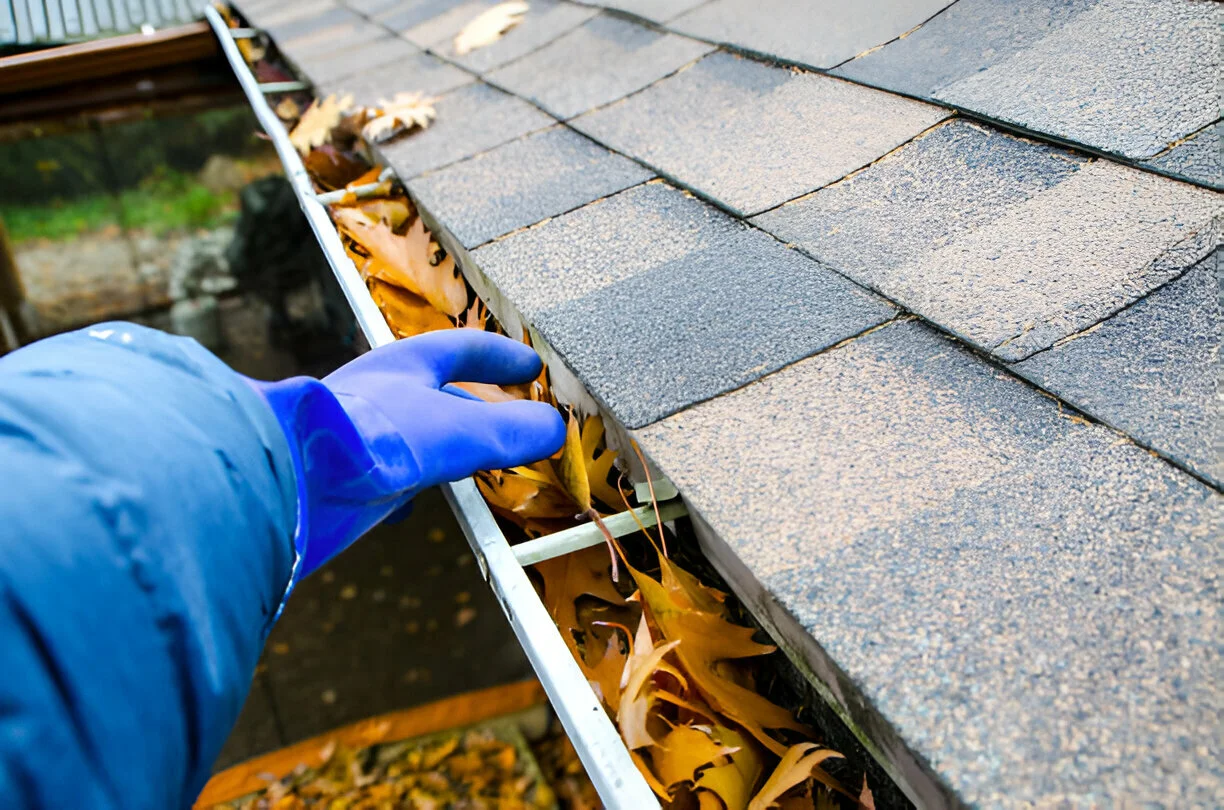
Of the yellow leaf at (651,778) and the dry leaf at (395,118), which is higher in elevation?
the dry leaf at (395,118)

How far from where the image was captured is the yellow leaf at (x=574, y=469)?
1.17 meters

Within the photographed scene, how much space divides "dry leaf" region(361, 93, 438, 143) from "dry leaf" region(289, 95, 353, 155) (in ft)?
0.57

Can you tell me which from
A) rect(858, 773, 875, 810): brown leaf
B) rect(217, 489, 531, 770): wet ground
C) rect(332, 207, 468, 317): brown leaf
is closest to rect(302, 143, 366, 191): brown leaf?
rect(332, 207, 468, 317): brown leaf

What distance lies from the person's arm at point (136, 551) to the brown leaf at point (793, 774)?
0.55m

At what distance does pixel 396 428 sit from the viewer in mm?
1094

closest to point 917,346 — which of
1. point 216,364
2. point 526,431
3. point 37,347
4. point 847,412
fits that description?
point 847,412

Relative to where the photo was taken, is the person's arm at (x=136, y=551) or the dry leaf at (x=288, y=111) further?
the dry leaf at (x=288, y=111)

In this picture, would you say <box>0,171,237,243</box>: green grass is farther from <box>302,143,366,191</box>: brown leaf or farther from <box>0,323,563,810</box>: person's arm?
<box>0,323,563,810</box>: person's arm

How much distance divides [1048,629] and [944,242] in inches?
24.1

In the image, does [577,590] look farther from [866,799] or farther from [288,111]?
[288,111]

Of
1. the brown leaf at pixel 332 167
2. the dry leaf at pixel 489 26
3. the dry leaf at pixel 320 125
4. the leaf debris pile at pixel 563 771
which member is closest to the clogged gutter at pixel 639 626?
the brown leaf at pixel 332 167

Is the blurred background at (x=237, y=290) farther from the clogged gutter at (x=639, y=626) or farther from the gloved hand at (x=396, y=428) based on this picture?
the gloved hand at (x=396, y=428)

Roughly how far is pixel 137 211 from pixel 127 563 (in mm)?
5830

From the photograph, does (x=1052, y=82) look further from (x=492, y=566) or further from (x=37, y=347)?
(x=37, y=347)
